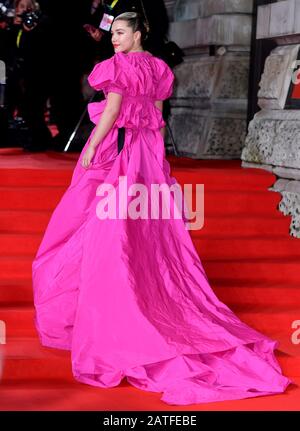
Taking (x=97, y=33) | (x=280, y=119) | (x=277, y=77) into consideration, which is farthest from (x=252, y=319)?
(x=97, y=33)

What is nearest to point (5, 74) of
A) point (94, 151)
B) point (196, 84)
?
point (196, 84)

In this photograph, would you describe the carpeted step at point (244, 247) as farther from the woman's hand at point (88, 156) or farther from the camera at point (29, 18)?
the camera at point (29, 18)

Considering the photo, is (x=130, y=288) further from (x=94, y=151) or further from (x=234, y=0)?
(x=234, y=0)

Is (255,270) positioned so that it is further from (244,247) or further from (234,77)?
(234,77)

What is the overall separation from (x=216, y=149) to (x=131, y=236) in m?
3.66

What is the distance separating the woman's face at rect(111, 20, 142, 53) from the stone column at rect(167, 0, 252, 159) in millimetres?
3396

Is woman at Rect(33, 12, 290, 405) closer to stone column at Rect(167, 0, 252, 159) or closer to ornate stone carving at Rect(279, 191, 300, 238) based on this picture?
ornate stone carving at Rect(279, 191, 300, 238)

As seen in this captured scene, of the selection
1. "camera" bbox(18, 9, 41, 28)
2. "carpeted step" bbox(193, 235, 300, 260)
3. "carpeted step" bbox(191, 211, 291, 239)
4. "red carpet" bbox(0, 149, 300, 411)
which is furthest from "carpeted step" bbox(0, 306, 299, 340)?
"camera" bbox(18, 9, 41, 28)

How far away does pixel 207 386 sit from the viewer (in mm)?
4176

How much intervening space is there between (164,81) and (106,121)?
44 centimetres

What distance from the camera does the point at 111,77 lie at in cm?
453

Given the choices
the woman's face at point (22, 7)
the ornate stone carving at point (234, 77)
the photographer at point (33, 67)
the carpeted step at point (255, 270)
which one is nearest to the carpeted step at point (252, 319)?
the carpeted step at point (255, 270)

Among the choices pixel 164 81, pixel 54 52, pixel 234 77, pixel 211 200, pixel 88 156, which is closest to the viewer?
pixel 88 156

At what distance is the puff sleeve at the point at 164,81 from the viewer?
15.5 ft
